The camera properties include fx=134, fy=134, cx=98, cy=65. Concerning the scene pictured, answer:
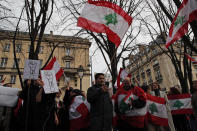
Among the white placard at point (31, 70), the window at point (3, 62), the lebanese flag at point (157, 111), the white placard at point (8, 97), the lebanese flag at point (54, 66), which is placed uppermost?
the window at point (3, 62)

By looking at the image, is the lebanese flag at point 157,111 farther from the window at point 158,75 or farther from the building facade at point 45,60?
the window at point 158,75

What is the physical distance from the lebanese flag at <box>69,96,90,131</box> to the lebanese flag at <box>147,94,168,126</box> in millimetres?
1621

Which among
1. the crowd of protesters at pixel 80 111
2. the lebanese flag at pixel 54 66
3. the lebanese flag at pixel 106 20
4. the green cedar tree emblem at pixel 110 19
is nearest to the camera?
the crowd of protesters at pixel 80 111

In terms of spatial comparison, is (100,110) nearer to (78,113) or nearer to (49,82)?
(78,113)

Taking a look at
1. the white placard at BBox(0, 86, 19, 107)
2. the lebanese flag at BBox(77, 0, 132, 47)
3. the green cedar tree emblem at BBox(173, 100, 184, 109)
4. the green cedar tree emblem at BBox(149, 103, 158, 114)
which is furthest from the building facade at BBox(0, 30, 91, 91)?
the white placard at BBox(0, 86, 19, 107)

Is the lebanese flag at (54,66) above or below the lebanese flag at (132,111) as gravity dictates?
above

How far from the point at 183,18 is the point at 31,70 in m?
3.85

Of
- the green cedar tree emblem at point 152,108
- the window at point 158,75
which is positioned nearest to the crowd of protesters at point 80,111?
the green cedar tree emblem at point 152,108

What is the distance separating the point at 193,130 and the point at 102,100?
4240 mm

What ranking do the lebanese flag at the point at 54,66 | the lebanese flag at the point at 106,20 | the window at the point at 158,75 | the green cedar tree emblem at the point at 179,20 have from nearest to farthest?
the green cedar tree emblem at the point at 179,20
the lebanese flag at the point at 54,66
the lebanese flag at the point at 106,20
the window at the point at 158,75

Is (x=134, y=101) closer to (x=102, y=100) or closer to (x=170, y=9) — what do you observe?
(x=102, y=100)

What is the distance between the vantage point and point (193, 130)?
4.84 metres

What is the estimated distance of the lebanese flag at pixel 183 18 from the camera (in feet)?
10.2

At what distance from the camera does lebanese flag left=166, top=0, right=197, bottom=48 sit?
3.10 meters
